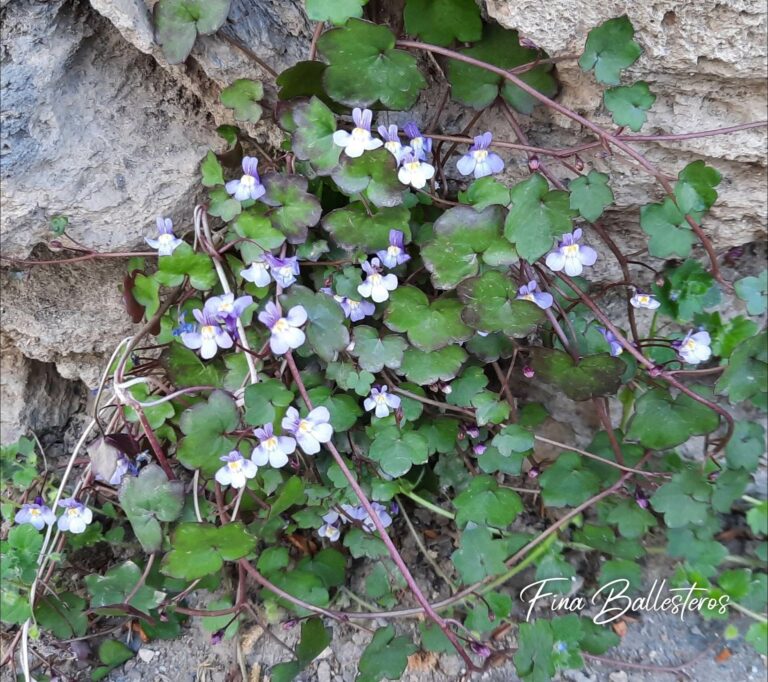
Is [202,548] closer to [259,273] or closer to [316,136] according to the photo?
[259,273]

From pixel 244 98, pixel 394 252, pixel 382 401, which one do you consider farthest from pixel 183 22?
pixel 382 401

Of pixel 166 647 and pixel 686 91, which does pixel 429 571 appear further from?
pixel 686 91

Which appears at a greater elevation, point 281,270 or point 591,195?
point 591,195

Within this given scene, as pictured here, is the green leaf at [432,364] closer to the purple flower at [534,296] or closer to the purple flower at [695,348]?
the purple flower at [534,296]

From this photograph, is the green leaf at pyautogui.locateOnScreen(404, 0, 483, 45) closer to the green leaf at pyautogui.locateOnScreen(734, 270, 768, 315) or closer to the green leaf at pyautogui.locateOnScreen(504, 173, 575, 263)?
the green leaf at pyautogui.locateOnScreen(504, 173, 575, 263)

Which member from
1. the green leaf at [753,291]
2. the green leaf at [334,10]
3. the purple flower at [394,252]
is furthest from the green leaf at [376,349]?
the green leaf at [753,291]

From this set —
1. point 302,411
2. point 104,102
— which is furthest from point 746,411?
point 104,102
